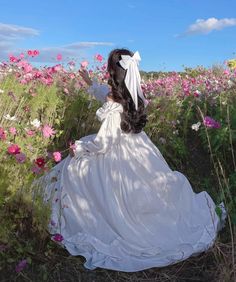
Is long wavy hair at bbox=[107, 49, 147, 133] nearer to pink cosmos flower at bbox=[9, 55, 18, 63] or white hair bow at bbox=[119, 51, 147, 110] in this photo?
white hair bow at bbox=[119, 51, 147, 110]

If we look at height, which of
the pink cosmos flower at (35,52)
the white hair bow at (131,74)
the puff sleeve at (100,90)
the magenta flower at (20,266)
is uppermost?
the pink cosmos flower at (35,52)

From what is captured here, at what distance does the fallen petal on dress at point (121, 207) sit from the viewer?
11.4 feet

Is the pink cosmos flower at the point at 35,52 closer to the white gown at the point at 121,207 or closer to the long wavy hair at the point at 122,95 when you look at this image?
the long wavy hair at the point at 122,95

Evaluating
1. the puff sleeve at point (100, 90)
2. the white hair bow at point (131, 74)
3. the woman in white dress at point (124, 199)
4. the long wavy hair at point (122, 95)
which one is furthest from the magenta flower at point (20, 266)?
the puff sleeve at point (100, 90)

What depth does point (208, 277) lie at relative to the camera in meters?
3.32

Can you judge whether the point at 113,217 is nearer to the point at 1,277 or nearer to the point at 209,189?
the point at 1,277

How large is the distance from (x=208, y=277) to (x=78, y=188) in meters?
1.12

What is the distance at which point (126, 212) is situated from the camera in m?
3.71

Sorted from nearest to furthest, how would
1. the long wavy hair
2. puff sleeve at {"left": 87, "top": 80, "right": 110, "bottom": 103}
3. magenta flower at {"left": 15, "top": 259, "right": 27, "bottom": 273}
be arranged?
magenta flower at {"left": 15, "top": 259, "right": 27, "bottom": 273}
the long wavy hair
puff sleeve at {"left": 87, "top": 80, "right": 110, "bottom": 103}

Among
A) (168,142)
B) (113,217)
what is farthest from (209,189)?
(113,217)

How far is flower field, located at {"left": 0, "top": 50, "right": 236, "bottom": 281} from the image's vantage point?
10.8 ft

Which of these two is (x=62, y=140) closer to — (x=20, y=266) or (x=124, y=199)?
(x=124, y=199)

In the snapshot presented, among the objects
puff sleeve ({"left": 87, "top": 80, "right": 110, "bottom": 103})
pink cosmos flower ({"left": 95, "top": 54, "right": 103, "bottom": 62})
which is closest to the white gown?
puff sleeve ({"left": 87, "top": 80, "right": 110, "bottom": 103})

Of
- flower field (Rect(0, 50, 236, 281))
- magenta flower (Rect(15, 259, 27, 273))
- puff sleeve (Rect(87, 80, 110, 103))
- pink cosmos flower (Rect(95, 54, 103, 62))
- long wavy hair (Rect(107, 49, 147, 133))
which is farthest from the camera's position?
pink cosmos flower (Rect(95, 54, 103, 62))
